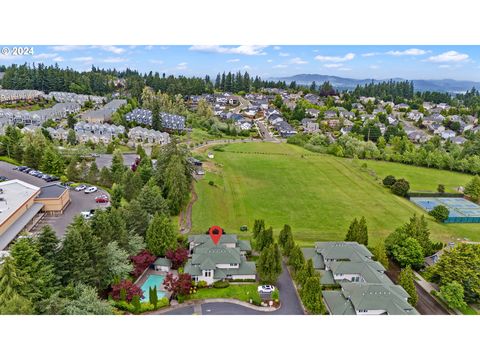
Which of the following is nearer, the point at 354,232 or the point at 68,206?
the point at 354,232

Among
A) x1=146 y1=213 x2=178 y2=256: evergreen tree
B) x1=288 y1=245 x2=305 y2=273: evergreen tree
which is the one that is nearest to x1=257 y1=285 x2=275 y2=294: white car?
x1=288 y1=245 x2=305 y2=273: evergreen tree

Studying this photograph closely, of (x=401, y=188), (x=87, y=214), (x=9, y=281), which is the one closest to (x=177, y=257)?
(x=87, y=214)

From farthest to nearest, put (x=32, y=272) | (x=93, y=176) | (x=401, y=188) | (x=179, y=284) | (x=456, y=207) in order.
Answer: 1. (x=401, y=188)
2. (x=456, y=207)
3. (x=93, y=176)
4. (x=179, y=284)
5. (x=32, y=272)

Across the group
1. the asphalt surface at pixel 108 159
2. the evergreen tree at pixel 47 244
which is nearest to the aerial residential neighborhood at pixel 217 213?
the evergreen tree at pixel 47 244

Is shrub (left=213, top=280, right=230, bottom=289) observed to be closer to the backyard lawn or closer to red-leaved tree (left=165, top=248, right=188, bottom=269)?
the backyard lawn

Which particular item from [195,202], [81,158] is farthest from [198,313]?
[81,158]

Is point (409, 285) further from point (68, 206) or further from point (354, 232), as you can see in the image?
point (68, 206)
